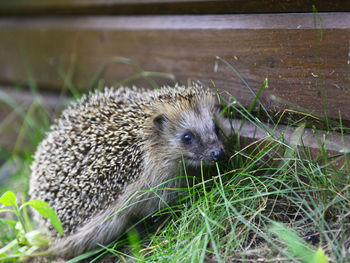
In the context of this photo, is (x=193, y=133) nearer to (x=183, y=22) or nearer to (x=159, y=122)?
(x=159, y=122)

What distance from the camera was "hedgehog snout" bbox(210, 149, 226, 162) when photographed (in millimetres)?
2926

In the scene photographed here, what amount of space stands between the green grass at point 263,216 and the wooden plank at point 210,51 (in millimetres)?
Result: 210

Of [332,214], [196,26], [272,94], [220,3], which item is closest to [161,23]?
[196,26]

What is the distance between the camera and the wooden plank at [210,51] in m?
2.79

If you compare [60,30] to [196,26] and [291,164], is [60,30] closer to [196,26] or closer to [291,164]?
[196,26]

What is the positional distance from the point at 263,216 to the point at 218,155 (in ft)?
2.22

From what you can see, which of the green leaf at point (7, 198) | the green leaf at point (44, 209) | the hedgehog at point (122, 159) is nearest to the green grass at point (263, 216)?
the hedgehog at point (122, 159)

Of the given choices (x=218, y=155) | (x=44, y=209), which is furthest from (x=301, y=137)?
(x=44, y=209)

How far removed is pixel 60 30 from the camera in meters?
4.95

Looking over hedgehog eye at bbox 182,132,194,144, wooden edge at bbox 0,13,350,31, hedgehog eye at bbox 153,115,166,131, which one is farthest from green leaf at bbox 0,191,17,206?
wooden edge at bbox 0,13,350,31

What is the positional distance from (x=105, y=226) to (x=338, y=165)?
1.83 m

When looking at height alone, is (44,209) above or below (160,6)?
below

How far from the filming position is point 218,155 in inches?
115

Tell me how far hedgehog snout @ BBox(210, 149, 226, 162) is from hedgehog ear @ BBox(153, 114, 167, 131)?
537mm
